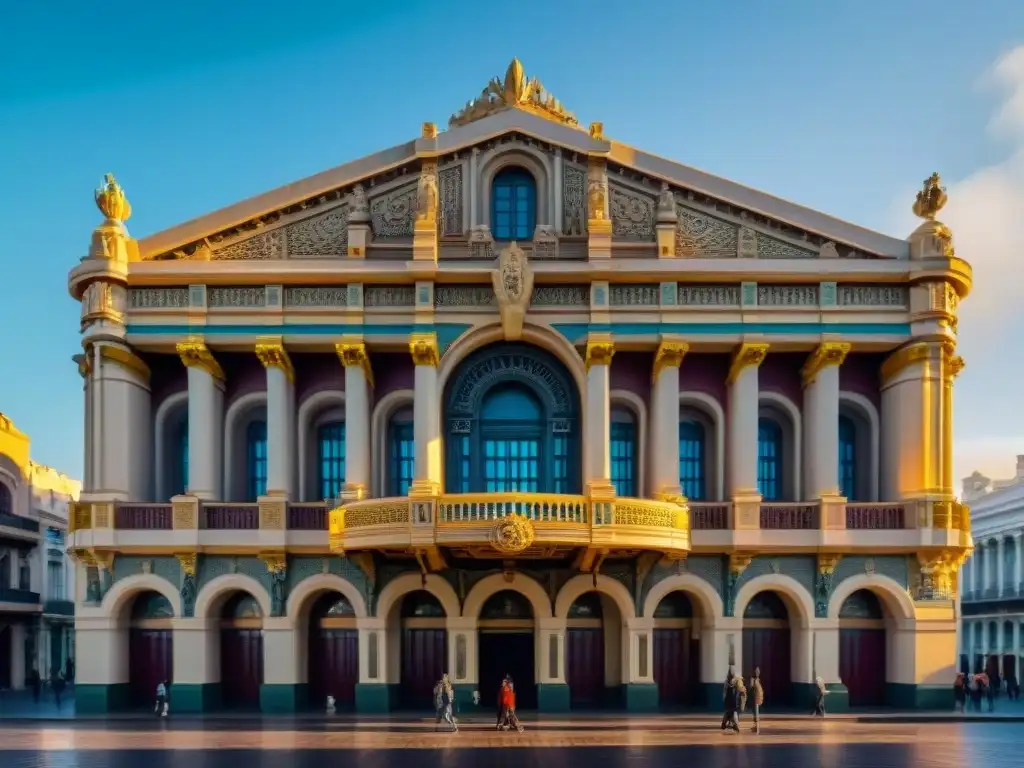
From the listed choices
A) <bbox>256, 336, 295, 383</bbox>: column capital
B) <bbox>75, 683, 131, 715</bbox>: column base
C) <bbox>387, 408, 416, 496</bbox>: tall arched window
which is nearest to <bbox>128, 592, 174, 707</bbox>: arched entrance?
<bbox>75, 683, 131, 715</bbox>: column base

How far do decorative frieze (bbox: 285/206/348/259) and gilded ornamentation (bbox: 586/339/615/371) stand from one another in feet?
27.8

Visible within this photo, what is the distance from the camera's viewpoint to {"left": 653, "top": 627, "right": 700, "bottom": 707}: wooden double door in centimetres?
3434

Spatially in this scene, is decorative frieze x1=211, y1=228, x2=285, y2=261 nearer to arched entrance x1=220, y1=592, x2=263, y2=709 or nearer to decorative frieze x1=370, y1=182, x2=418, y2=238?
decorative frieze x1=370, y1=182, x2=418, y2=238

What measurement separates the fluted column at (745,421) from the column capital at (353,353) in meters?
11.6

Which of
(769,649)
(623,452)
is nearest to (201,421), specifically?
(623,452)

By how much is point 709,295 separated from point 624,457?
588 cm

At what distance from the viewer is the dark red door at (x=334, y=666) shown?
34375mm

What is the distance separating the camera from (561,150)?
35.5m

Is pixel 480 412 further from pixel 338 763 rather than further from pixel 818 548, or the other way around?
pixel 338 763

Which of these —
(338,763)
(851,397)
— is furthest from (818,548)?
(338,763)

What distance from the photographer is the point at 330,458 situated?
3594cm

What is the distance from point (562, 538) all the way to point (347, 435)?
8.20m

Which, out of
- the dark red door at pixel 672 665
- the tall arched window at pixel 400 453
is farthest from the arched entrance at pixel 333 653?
the dark red door at pixel 672 665

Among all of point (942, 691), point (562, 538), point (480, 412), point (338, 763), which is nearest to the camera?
point (338, 763)
